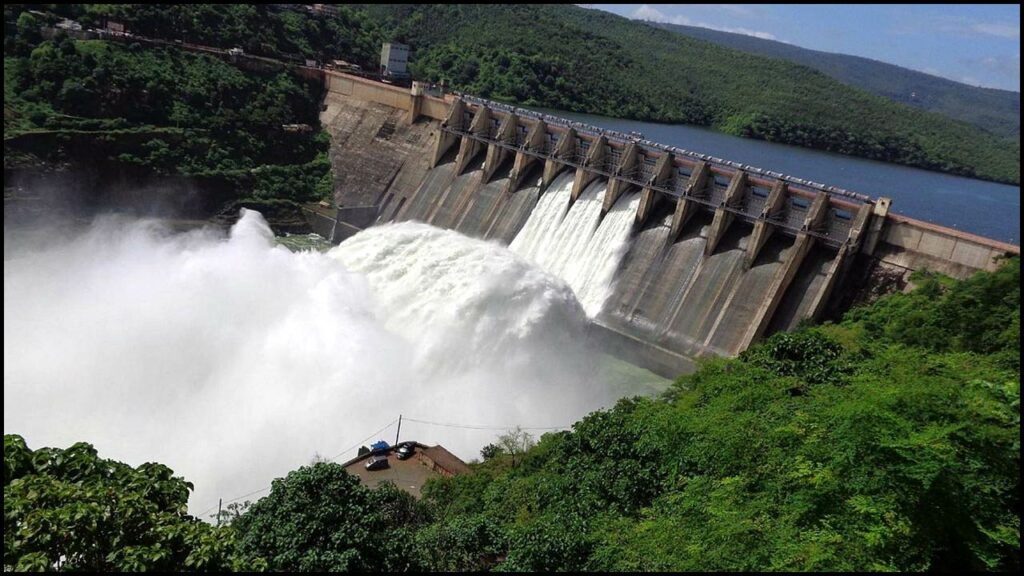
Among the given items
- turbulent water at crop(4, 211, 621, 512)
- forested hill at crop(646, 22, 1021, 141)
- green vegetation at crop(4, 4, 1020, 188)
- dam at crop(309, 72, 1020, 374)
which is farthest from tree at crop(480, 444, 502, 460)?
forested hill at crop(646, 22, 1021, 141)

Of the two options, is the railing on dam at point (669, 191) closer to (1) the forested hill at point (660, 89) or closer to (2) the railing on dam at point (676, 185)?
(2) the railing on dam at point (676, 185)

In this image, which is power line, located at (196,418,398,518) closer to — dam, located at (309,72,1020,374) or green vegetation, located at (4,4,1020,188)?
dam, located at (309,72,1020,374)

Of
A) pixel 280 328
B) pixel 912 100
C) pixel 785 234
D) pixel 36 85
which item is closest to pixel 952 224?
pixel 785 234

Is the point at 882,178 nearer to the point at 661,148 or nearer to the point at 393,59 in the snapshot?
the point at 393,59

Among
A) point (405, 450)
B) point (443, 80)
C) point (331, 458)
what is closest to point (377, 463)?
point (405, 450)

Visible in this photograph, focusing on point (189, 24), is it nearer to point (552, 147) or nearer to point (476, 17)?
point (552, 147)

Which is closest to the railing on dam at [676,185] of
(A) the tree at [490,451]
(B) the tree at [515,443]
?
(B) the tree at [515,443]

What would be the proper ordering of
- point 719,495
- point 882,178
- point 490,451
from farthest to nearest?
point 882,178 → point 490,451 → point 719,495
